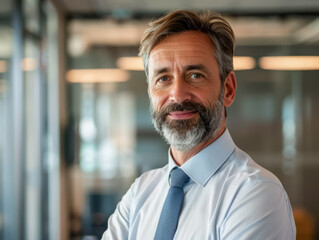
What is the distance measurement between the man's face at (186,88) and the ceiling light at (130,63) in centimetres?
459

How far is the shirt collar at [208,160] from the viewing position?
1.34 metres

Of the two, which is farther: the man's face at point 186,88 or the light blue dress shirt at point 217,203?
the man's face at point 186,88

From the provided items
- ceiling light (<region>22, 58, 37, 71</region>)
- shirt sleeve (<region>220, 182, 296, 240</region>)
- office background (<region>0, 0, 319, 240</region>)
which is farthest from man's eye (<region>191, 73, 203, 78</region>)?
office background (<region>0, 0, 319, 240</region>)

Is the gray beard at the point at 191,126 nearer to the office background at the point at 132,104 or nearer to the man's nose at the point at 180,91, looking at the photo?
the man's nose at the point at 180,91

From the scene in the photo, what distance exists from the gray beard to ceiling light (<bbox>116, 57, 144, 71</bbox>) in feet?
15.1

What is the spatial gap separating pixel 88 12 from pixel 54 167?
2.08m

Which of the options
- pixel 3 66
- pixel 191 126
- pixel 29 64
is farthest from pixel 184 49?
pixel 29 64

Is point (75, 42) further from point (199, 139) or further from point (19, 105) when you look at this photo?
point (199, 139)

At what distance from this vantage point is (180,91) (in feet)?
4.41

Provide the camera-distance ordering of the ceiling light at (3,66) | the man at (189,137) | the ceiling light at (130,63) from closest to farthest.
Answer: the man at (189,137) → the ceiling light at (3,66) → the ceiling light at (130,63)

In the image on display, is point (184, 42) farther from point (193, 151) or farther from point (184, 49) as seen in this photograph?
point (193, 151)

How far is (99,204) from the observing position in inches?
238

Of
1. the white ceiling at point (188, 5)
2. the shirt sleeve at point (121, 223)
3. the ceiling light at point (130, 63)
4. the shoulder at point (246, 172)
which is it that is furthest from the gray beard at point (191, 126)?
the ceiling light at point (130, 63)

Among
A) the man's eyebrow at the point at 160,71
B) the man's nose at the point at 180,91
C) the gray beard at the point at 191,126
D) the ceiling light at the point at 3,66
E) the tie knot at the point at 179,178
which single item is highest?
the ceiling light at the point at 3,66
